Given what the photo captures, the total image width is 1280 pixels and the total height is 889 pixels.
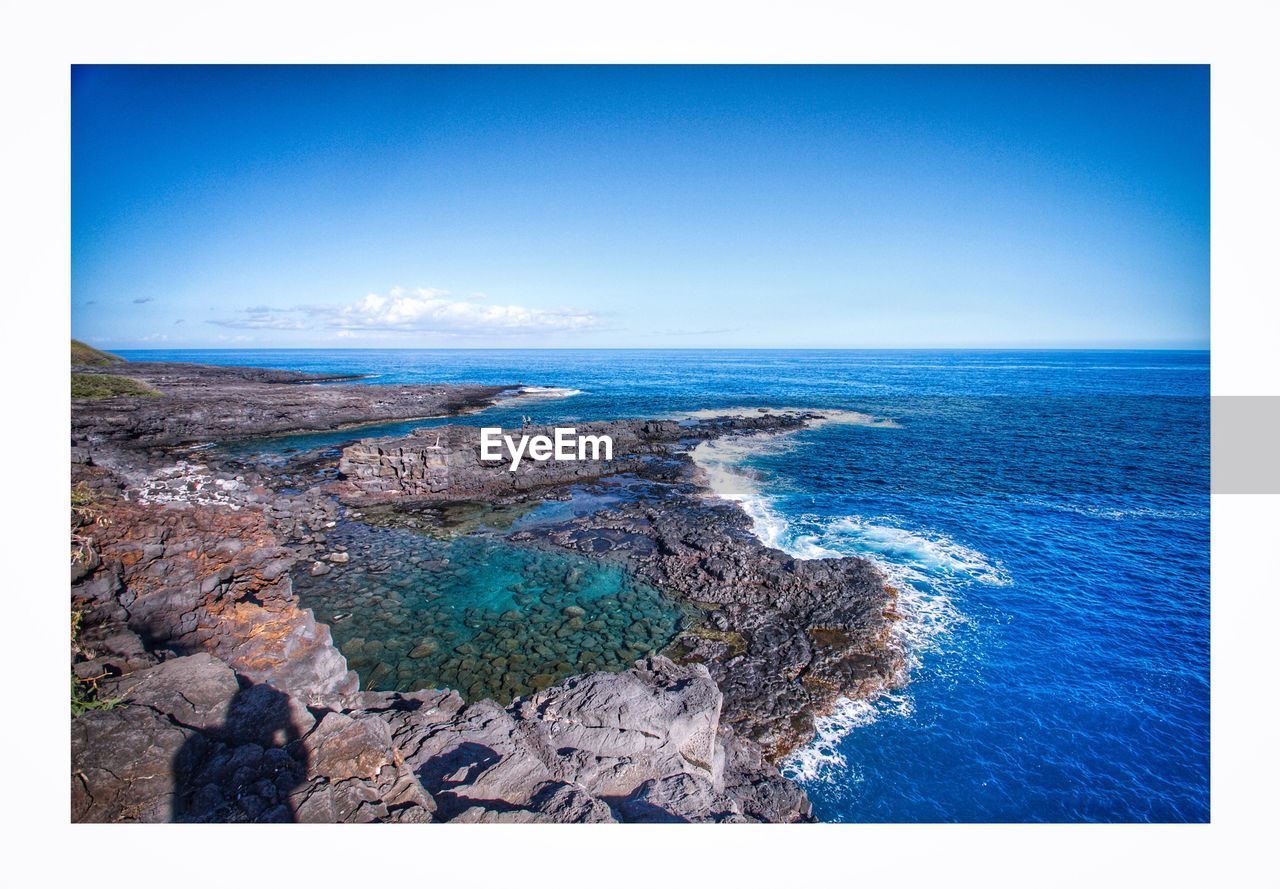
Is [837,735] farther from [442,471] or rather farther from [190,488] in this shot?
[190,488]

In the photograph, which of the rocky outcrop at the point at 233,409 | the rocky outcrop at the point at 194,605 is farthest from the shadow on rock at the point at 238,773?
the rocky outcrop at the point at 233,409

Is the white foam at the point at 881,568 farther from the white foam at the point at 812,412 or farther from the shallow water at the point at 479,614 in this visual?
the white foam at the point at 812,412

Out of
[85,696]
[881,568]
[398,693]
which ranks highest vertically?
[85,696]

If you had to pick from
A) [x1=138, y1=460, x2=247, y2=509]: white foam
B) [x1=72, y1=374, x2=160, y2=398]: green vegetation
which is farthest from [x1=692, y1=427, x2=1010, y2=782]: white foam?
[x1=72, y1=374, x2=160, y2=398]: green vegetation

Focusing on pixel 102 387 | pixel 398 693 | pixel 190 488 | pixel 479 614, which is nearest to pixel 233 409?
pixel 102 387

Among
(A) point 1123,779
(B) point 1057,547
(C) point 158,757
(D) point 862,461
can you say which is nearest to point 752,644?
(A) point 1123,779

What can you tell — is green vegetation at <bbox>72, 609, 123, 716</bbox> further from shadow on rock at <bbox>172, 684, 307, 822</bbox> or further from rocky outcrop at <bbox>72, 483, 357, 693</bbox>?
shadow on rock at <bbox>172, 684, 307, 822</bbox>
